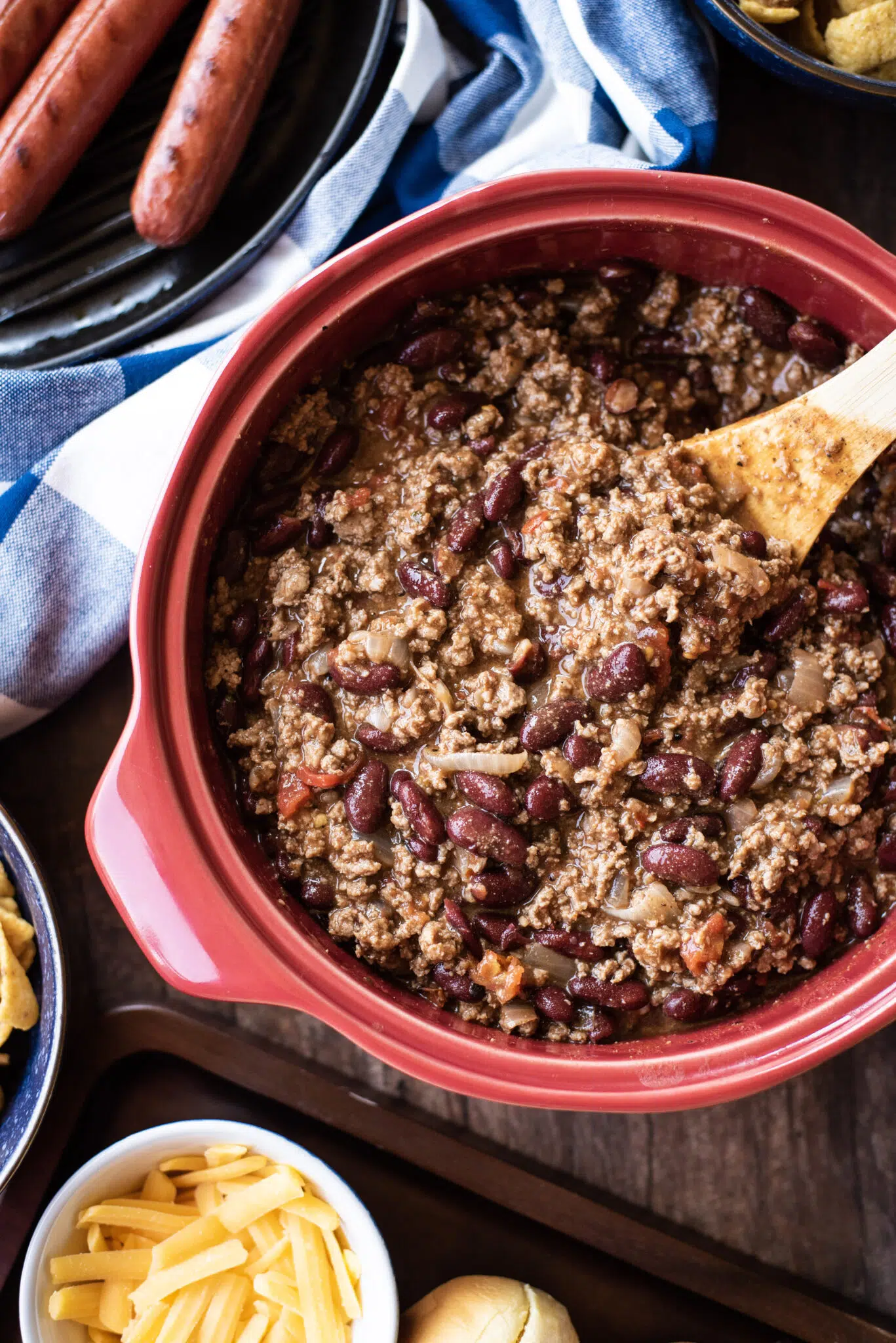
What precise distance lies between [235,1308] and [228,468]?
7.54ft

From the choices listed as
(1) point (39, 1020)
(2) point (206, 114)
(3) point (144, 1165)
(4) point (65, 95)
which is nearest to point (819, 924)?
(3) point (144, 1165)

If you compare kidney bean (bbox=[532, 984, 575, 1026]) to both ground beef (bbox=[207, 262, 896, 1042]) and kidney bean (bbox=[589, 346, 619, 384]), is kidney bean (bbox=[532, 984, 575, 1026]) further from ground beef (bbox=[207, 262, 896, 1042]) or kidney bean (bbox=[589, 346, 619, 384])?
kidney bean (bbox=[589, 346, 619, 384])

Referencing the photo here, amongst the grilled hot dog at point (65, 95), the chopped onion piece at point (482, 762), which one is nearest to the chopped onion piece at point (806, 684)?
the chopped onion piece at point (482, 762)

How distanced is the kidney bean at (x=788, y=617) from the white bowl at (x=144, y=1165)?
1.89 metres

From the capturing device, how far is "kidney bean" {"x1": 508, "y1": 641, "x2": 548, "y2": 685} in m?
2.77

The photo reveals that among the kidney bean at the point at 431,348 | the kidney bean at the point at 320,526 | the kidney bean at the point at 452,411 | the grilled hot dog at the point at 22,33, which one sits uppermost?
the grilled hot dog at the point at 22,33

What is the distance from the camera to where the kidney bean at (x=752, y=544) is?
276cm

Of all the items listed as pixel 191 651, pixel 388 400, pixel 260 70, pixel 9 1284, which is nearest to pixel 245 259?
pixel 260 70

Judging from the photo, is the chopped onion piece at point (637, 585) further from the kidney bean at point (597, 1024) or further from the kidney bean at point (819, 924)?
the kidney bean at point (597, 1024)

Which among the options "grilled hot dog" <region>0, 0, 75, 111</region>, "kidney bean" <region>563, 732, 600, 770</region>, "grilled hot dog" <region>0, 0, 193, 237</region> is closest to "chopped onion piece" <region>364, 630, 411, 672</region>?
"kidney bean" <region>563, 732, 600, 770</region>

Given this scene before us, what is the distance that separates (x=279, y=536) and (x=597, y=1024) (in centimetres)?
152

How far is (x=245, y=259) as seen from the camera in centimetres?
333

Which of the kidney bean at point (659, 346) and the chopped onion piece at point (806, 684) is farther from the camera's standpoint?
the kidney bean at point (659, 346)

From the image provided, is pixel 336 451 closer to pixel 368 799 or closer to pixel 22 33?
pixel 368 799
